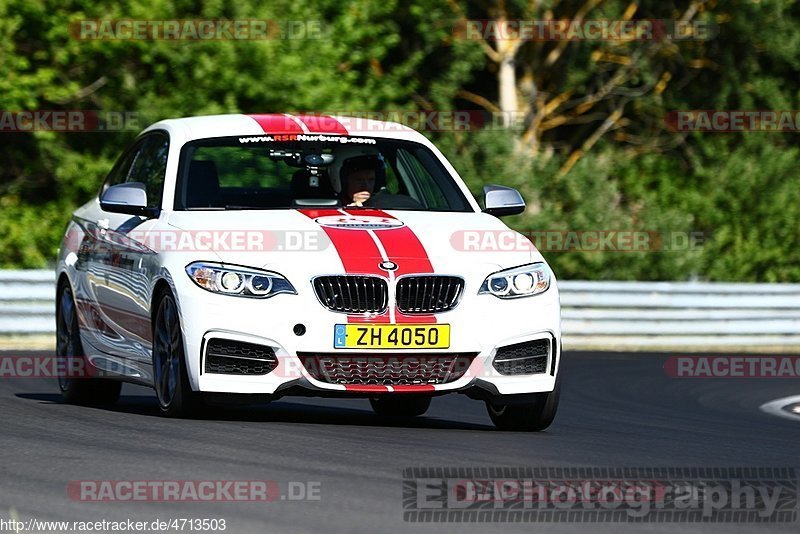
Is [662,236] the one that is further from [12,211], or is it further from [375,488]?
[375,488]

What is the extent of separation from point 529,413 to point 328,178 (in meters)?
1.82

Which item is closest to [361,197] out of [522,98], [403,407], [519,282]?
[519,282]

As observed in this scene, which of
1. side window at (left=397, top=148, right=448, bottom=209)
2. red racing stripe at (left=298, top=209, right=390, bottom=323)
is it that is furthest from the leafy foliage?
red racing stripe at (left=298, top=209, right=390, bottom=323)

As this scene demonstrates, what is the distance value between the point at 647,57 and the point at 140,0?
1322 centimetres

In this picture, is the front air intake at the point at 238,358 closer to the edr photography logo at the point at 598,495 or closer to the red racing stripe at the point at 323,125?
the edr photography logo at the point at 598,495

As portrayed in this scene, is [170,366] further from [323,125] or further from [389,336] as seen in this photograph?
[323,125]

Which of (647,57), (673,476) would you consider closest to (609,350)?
(673,476)

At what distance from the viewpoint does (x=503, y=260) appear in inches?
383

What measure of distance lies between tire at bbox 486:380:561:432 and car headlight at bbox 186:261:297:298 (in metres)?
1.50

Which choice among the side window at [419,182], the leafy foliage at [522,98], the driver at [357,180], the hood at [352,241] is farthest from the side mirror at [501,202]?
the leafy foliage at [522,98]

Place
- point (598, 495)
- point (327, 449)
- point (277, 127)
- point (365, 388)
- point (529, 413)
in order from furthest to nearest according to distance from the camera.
Answer: point (277, 127) < point (529, 413) < point (365, 388) < point (327, 449) < point (598, 495)

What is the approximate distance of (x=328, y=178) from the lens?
10.7 meters

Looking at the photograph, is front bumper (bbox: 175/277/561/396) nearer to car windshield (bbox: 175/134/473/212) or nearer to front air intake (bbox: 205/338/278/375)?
front air intake (bbox: 205/338/278/375)

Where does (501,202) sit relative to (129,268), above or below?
above
